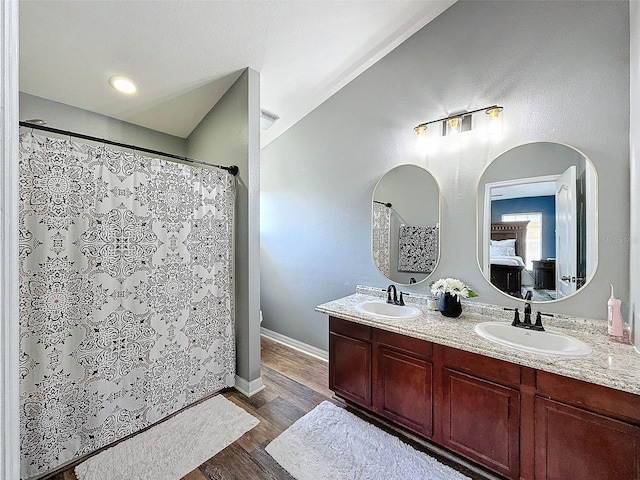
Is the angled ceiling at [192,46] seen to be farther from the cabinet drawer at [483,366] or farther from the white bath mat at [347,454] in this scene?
the white bath mat at [347,454]

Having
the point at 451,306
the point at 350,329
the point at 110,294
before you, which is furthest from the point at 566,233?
the point at 110,294

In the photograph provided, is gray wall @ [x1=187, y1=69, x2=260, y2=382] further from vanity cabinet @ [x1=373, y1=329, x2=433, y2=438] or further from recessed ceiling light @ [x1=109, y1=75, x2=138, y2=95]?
vanity cabinet @ [x1=373, y1=329, x2=433, y2=438]

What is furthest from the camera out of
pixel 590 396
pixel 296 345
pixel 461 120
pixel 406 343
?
pixel 296 345

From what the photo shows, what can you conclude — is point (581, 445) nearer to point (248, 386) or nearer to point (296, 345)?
point (248, 386)

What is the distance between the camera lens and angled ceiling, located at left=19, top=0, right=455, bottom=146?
175 cm

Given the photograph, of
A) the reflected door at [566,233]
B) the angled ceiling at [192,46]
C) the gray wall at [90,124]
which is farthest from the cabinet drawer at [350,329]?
the gray wall at [90,124]

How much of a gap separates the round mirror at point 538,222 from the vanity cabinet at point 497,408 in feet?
2.39

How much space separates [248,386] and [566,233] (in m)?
2.67

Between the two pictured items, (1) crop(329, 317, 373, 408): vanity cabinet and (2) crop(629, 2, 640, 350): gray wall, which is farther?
(1) crop(329, 317, 373, 408): vanity cabinet

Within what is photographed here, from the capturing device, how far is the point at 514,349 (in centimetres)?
147

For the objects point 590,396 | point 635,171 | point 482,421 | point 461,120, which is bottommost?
point 482,421

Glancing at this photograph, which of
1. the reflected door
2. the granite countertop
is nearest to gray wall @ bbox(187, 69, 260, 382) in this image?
the granite countertop

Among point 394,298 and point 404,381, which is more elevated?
point 394,298

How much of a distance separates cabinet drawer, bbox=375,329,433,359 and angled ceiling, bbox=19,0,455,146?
2.34 m
